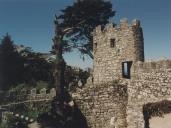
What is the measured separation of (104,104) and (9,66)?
1966 cm

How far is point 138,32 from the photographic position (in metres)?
26.5

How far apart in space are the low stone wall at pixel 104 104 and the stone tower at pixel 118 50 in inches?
147

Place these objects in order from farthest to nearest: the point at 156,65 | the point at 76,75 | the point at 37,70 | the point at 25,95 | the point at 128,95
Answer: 1. the point at 37,70
2. the point at 76,75
3. the point at 25,95
4. the point at 128,95
5. the point at 156,65

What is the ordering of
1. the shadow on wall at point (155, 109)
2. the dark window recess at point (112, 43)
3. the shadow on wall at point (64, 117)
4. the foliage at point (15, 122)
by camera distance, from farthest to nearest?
the dark window recess at point (112, 43)
the foliage at point (15, 122)
the shadow on wall at point (64, 117)
the shadow on wall at point (155, 109)

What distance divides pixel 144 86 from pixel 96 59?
Answer: 23.5 ft

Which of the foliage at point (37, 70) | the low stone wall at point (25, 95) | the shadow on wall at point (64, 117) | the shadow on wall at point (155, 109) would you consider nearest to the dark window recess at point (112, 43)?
the shadow on wall at point (64, 117)

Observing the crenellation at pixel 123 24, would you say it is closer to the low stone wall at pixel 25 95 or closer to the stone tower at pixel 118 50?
the stone tower at pixel 118 50

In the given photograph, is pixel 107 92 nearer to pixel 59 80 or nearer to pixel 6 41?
pixel 59 80

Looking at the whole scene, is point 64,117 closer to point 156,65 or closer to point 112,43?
point 156,65

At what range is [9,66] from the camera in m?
39.7

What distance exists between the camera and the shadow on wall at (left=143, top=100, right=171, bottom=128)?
62.9 ft

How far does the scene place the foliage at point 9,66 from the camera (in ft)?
127

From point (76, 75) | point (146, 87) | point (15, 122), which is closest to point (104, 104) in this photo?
point (146, 87)

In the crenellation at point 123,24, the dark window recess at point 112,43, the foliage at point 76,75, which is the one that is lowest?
the foliage at point 76,75
